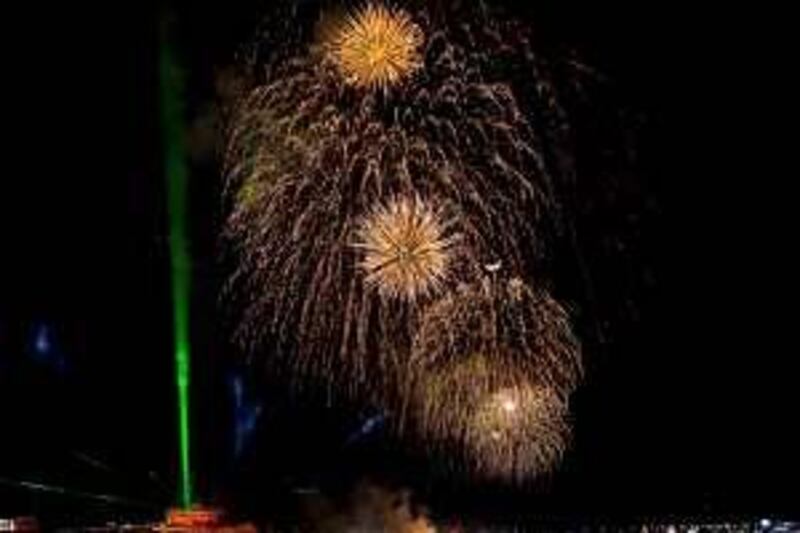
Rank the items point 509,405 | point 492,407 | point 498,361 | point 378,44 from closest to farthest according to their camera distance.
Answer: point 378,44
point 498,361
point 509,405
point 492,407

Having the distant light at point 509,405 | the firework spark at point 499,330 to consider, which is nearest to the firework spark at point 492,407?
the distant light at point 509,405

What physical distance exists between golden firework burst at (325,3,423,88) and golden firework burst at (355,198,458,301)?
→ 181cm

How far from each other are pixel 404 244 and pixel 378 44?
8.78 feet

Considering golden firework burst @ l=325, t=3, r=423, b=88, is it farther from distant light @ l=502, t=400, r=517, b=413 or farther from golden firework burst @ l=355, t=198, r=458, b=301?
distant light @ l=502, t=400, r=517, b=413

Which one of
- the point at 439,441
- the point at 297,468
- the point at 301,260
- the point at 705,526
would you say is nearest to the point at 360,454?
the point at 297,468

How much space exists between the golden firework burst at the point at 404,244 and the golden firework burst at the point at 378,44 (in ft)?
5.94

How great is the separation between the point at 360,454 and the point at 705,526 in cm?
957

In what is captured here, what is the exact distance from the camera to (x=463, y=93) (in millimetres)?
17469

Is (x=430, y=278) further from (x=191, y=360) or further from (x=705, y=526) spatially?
(x=705, y=526)

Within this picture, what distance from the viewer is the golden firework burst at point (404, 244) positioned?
17031 millimetres

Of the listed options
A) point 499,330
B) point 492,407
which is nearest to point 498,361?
point 499,330

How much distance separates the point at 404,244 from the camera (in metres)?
17.2

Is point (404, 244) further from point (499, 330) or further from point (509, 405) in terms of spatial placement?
point (509, 405)

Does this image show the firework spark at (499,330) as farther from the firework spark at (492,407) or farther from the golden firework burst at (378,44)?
the golden firework burst at (378,44)
